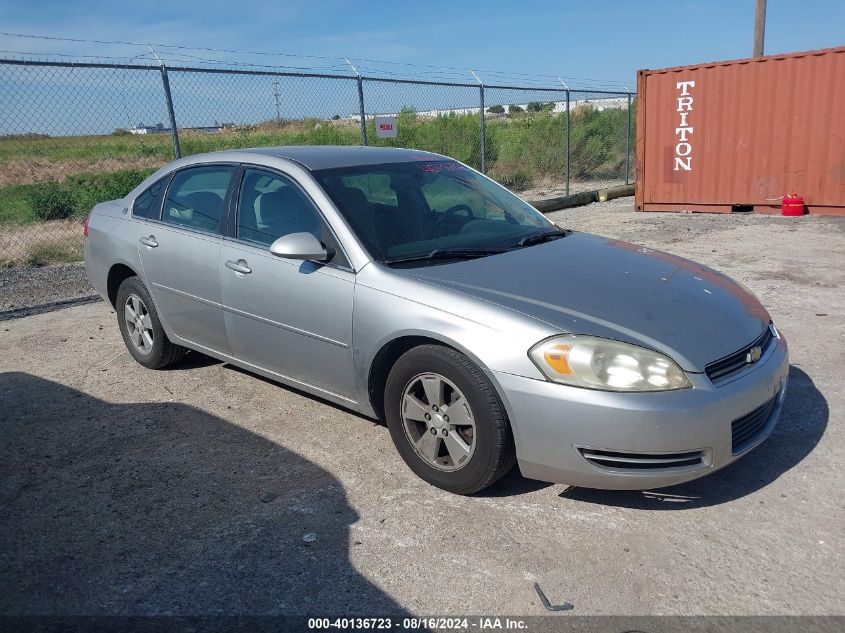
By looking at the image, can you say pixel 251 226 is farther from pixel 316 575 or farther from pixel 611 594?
pixel 611 594

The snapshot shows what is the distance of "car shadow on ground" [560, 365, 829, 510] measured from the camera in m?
3.30

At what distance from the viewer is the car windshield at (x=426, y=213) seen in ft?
12.6

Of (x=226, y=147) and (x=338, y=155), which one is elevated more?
(x=226, y=147)

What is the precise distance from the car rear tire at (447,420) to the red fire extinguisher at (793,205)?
10953mm

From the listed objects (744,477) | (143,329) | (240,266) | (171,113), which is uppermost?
(171,113)

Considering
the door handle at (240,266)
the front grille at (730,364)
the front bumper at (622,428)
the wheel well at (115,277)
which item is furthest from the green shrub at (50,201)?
the front grille at (730,364)

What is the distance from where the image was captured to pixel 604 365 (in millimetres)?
2967

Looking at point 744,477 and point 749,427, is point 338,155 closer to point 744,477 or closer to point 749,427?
point 749,427

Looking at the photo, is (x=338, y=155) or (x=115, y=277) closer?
(x=338, y=155)

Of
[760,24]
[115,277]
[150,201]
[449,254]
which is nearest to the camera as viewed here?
[449,254]

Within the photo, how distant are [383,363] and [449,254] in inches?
26.8

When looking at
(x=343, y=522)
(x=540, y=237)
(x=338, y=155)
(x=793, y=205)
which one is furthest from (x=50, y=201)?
(x=343, y=522)

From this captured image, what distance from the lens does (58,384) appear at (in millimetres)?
5160

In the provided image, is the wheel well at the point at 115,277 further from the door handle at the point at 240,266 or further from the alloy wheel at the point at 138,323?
the door handle at the point at 240,266
